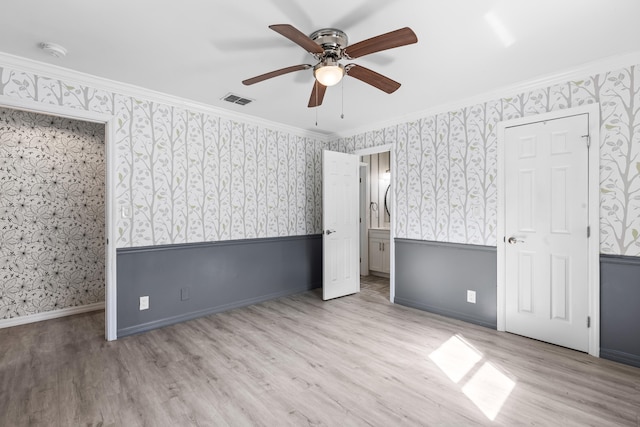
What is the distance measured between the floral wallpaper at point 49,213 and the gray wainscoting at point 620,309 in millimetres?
5459

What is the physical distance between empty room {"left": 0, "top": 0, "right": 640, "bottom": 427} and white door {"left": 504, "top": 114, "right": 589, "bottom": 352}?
2 cm

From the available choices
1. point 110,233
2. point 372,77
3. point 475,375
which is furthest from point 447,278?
point 110,233

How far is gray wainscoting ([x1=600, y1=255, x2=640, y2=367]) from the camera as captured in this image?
8.05 feet

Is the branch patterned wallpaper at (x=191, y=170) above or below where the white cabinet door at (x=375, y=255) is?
above

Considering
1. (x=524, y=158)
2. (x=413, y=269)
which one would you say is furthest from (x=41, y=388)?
(x=524, y=158)

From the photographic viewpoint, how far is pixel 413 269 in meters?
3.93

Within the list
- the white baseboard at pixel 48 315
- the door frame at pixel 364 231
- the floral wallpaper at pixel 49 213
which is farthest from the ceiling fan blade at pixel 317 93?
the white baseboard at pixel 48 315

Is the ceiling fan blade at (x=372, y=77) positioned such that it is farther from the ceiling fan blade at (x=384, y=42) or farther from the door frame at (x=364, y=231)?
the door frame at (x=364, y=231)

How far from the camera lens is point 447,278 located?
11.8 feet

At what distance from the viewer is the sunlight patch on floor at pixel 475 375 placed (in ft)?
6.61

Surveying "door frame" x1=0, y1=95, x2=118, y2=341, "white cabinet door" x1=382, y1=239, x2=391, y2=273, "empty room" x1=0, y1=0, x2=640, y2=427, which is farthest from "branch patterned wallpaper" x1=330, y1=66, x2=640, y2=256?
"door frame" x1=0, y1=95, x2=118, y2=341

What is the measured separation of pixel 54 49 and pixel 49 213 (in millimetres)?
2146

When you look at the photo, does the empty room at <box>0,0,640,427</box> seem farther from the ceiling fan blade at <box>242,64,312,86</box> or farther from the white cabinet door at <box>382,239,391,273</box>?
the white cabinet door at <box>382,239,391,273</box>

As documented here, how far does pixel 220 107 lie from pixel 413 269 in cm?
317
